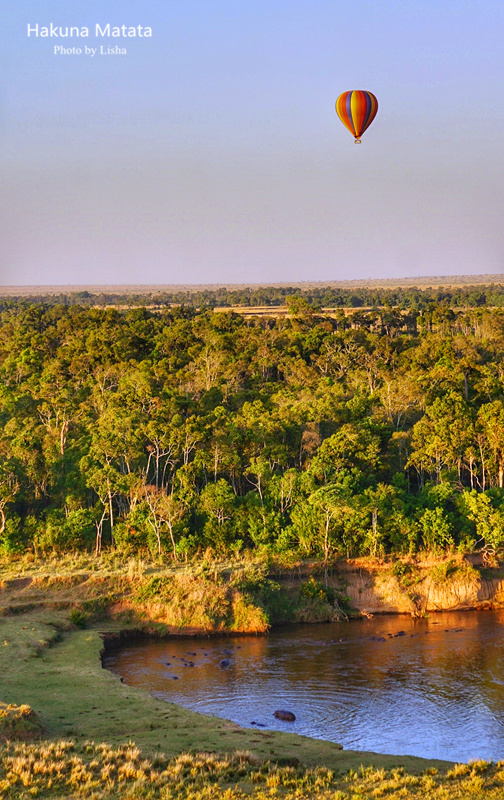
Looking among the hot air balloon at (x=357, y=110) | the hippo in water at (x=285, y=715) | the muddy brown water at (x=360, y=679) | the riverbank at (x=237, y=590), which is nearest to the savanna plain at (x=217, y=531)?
the riverbank at (x=237, y=590)

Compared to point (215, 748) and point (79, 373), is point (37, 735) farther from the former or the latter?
point (79, 373)

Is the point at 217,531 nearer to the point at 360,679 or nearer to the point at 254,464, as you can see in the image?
the point at 254,464

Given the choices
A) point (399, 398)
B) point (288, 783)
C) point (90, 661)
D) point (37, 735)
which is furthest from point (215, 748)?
point (399, 398)

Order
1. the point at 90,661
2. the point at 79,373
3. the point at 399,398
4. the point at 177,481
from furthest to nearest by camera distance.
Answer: the point at 79,373
the point at 399,398
the point at 177,481
the point at 90,661

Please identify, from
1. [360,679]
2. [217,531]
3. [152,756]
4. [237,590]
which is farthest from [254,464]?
[152,756]

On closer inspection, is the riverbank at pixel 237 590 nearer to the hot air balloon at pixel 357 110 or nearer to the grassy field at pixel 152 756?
the grassy field at pixel 152 756
